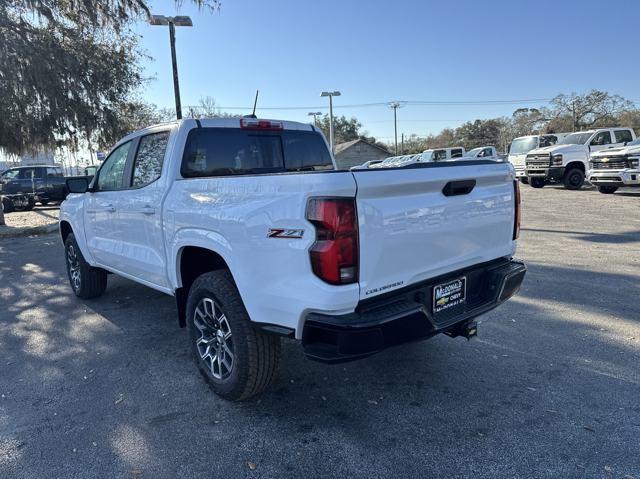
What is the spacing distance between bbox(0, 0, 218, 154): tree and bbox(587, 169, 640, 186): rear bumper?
13.7 metres

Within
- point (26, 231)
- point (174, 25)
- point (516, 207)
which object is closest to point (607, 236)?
point (516, 207)

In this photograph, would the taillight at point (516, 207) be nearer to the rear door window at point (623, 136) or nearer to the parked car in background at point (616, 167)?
the parked car in background at point (616, 167)

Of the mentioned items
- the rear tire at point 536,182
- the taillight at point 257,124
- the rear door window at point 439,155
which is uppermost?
the rear door window at point 439,155

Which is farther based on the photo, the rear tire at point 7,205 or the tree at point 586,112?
the tree at point 586,112

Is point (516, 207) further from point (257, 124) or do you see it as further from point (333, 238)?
point (257, 124)

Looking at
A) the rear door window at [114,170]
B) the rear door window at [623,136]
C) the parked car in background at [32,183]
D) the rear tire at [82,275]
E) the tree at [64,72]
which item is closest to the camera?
the rear door window at [114,170]

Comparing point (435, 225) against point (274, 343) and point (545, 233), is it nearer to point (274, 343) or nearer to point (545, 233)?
point (274, 343)

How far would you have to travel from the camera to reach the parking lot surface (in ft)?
8.06

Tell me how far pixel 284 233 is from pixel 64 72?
13.3 metres

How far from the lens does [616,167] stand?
14.5 meters

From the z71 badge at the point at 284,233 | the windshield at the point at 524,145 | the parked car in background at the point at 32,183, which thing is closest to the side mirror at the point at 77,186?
the z71 badge at the point at 284,233

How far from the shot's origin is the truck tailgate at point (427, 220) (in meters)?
2.34

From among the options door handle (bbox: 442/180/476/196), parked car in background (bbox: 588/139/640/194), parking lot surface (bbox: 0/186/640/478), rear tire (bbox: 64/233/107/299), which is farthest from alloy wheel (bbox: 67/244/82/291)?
parked car in background (bbox: 588/139/640/194)

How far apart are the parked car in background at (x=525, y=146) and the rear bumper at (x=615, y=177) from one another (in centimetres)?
497
